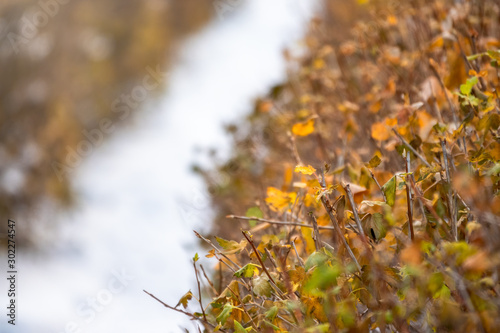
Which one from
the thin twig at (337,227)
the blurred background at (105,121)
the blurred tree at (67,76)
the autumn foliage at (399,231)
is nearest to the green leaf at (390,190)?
the autumn foliage at (399,231)

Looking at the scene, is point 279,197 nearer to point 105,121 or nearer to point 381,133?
point 381,133

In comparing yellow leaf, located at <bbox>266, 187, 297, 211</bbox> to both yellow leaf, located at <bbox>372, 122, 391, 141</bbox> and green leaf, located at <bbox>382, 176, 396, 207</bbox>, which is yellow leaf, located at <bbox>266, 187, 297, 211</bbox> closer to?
green leaf, located at <bbox>382, 176, 396, 207</bbox>

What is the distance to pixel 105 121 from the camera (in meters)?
11.7

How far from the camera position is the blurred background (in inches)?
249

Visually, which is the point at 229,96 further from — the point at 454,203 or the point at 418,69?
the point at 454,203

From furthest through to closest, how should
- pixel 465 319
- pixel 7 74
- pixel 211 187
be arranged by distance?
pixel 7 74 → pixel 211 187 → pixel 465 319

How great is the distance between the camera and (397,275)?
1159mm

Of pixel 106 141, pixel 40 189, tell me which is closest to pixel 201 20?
pixel 106 141

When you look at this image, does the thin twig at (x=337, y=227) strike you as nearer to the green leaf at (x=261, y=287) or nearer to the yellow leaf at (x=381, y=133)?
the green leaf at (x=261, y=287)

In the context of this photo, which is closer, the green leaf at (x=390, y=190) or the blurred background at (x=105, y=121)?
the green leaf at (x=390, y=190)

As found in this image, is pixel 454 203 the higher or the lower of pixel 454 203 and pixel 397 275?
the higher

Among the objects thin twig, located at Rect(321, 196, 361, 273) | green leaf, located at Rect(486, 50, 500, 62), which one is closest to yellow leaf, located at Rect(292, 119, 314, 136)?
thin twig, located at Rect(321, 196, 361, 273)

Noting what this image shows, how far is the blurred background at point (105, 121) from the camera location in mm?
6312

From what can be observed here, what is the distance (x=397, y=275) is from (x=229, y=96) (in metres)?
7.20
